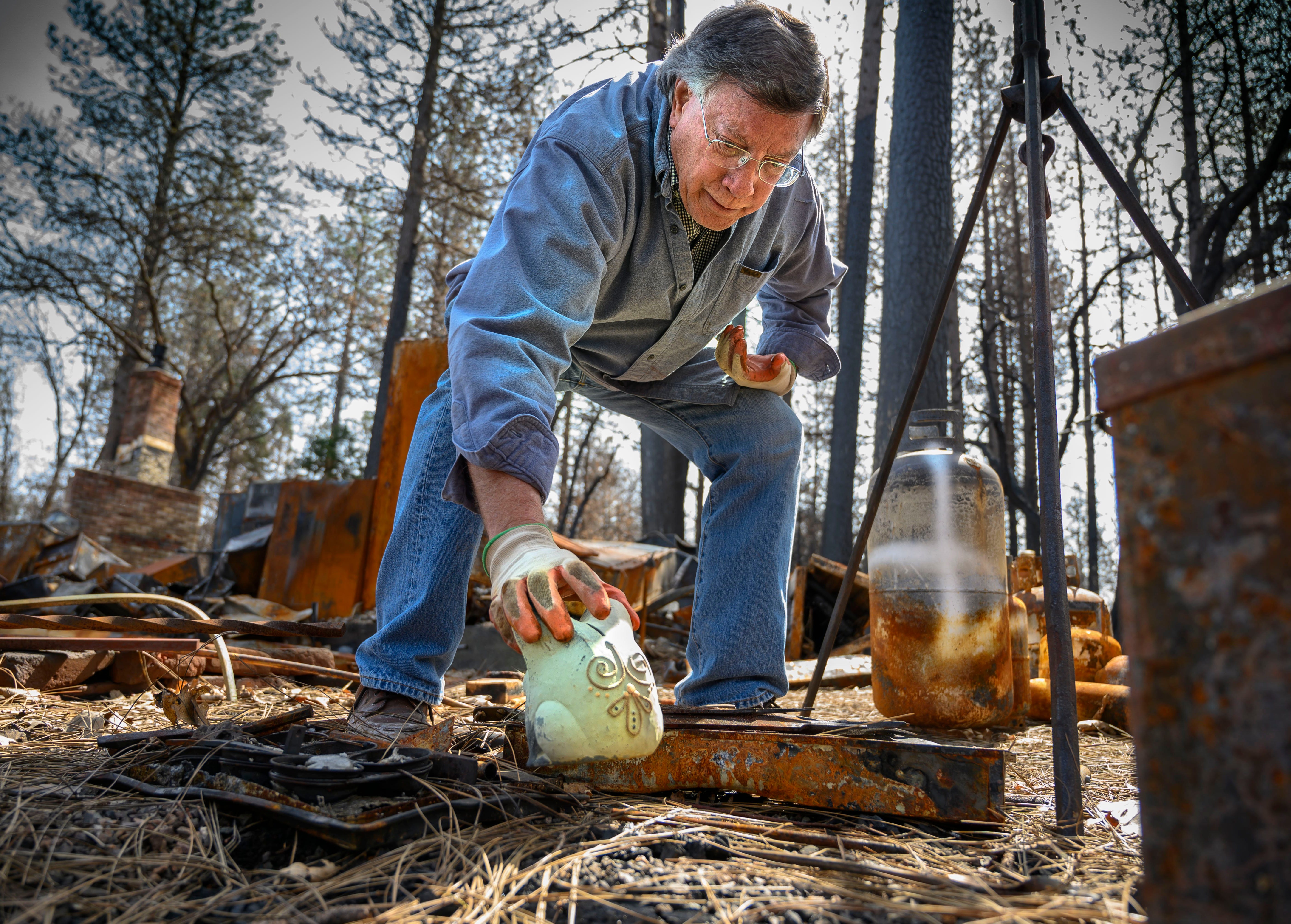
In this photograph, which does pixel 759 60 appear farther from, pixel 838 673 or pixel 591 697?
pixel 838 673

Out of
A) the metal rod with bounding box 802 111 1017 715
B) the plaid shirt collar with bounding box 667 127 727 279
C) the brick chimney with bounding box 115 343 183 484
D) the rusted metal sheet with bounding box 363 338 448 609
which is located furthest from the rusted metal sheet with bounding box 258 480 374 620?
the brick chimney with bounding box 115 343 183 484

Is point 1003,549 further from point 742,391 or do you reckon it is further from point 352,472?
point 352,472

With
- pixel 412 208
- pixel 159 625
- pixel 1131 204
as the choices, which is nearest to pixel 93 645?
pixel 159 625

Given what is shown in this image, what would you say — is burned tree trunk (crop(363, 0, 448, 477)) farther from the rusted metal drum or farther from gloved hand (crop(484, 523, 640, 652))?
gloved hand (crop(484, 523, 640, 652))

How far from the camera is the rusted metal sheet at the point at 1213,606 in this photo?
1.78 ft

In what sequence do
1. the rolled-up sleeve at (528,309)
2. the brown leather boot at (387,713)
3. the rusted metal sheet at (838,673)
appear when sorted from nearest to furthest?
the rolled-up sleeve at (528,309) < the brown leather boot at (387,713) < the rusted metal sheet at (838,673)

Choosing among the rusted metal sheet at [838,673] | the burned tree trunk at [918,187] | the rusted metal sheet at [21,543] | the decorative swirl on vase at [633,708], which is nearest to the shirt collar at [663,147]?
the decorative swirl on vase at [633,708]

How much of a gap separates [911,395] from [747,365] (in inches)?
21.1

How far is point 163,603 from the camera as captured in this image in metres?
2.77

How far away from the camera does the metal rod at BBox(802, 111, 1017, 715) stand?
2.22 m

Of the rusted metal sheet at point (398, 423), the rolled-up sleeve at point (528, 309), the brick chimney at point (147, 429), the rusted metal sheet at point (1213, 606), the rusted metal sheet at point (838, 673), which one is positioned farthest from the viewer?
the brick chimney at point (147, 429)

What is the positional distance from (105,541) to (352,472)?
387 centimetres

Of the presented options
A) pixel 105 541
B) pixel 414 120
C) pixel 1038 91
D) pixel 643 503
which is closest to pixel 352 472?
pixel 105 541

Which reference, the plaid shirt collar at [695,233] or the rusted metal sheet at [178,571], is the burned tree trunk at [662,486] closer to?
the rusted metal sheet at [178,571]
